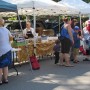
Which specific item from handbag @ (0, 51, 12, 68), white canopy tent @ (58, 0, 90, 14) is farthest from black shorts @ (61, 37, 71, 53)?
white canopy tent @ (58, 0, 90, 14)

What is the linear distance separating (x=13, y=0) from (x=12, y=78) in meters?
4.25

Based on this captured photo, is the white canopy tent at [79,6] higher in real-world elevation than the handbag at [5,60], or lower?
higher

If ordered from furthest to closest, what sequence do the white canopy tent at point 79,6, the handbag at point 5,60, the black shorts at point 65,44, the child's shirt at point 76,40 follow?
1. the white canopy tent at point 79,6
2. the child's shirt at point 76,40
3. the black shorts at point 65,44
4. the handbag at point 5,60

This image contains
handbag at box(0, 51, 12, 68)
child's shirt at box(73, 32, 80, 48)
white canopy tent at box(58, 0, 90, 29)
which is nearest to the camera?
handbag at box(0, 51, 12, 68)

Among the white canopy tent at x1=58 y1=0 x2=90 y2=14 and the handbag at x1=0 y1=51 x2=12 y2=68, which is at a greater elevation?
the white canopy tent at x1=58 y1=0 x2=90 y2=14

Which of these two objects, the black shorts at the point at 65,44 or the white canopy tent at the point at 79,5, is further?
the white canopy tent at the point at 79,5

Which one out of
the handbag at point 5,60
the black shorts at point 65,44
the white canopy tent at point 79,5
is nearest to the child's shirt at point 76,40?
the black shorts at point 65,44

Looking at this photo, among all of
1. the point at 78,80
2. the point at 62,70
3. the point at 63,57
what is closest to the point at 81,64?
the point at 63,57

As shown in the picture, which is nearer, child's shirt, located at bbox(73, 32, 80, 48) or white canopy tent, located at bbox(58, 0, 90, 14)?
child's shirt, located at bbox(73, 32, 80, 48)

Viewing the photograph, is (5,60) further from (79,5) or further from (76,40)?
(79,5)

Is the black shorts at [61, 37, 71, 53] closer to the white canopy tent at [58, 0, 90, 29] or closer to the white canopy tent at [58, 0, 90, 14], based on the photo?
the white canopy tent at [58, 0, 90, 14]

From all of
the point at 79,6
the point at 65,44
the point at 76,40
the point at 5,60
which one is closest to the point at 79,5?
the point at 79,6

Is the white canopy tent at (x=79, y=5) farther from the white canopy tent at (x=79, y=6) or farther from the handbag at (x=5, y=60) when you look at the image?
the handbag at (x=5, y=60)

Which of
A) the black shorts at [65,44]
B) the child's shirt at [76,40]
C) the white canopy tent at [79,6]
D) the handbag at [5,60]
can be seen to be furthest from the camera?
the white canopy tent at [79,6]
